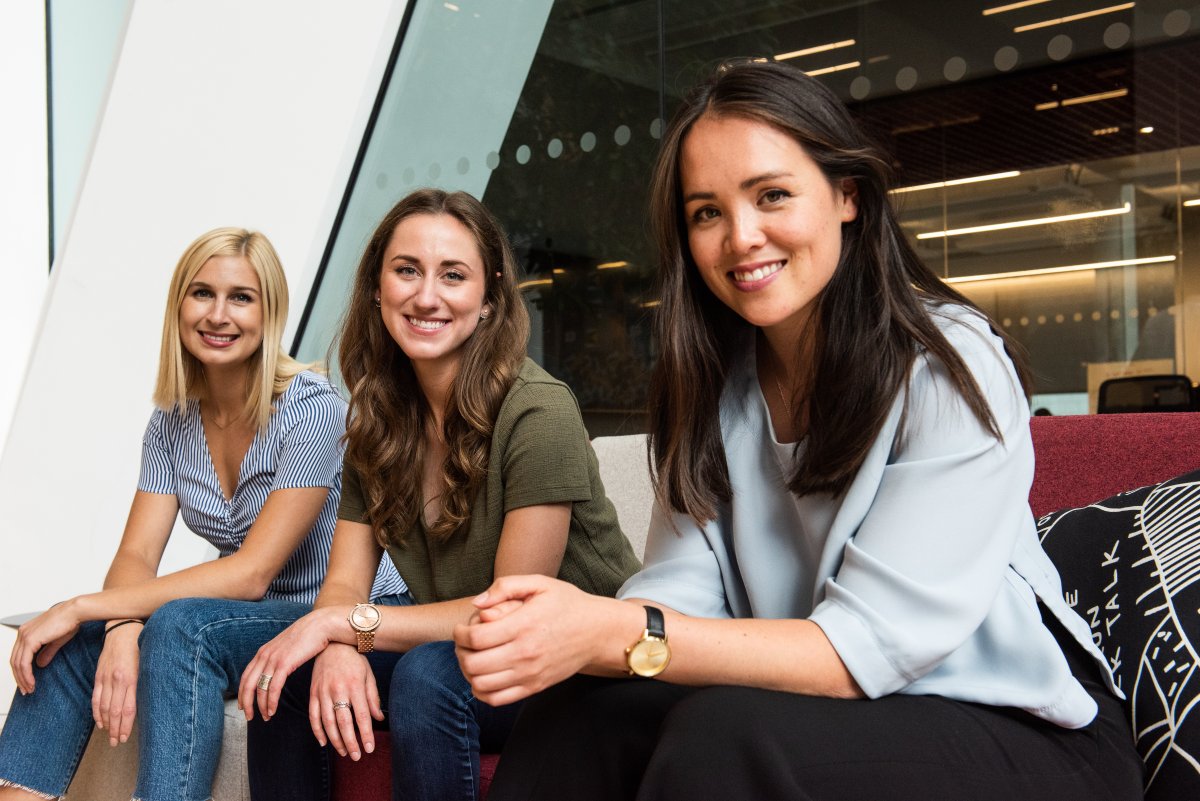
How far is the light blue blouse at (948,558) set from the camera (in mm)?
1053

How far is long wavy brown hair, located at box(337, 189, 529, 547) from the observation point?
176cm

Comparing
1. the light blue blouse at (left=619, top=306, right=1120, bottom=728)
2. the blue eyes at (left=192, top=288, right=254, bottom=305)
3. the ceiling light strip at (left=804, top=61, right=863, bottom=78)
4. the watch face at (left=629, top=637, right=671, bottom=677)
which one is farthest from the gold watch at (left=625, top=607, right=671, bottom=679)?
the ceiling light strip at (left=804, top=61, right=863, bottom=78)

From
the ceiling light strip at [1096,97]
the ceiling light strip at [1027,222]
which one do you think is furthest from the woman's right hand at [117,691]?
the ceiling light strip at [1096,97]

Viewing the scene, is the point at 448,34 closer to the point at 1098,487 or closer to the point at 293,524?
the point at 293,524

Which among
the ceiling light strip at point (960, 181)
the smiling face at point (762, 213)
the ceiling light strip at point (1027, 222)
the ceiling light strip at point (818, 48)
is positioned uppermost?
the ceiling light strip at point (818, 48)

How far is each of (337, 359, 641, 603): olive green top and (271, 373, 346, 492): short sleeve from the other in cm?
22

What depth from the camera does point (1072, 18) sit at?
8.93 ft

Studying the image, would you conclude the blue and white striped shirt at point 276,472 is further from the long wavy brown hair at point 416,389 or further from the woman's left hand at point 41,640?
the woman's left hand at point 41,640

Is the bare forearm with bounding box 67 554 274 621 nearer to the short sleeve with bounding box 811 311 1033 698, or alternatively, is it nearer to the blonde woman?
the blonde woman

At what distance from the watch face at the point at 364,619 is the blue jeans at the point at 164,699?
1.02ft

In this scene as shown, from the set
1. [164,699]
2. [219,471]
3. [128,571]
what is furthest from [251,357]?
[164,699]

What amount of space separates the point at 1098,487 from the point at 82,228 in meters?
4.01

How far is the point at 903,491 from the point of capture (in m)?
1.10

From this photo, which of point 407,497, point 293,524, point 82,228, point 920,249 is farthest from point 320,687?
point 82,228
